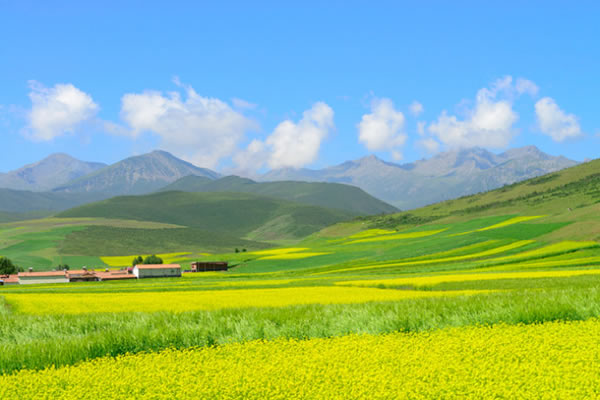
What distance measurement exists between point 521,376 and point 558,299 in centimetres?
1028

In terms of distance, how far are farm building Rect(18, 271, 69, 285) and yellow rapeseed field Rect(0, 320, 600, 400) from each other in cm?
14057

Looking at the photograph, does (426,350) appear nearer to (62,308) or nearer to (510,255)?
(62,308)

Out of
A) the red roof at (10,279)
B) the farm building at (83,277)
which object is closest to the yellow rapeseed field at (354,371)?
the farm building at (83,277)

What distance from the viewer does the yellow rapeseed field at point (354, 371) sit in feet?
37.0

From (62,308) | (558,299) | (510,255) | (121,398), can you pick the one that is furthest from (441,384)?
(510,255)

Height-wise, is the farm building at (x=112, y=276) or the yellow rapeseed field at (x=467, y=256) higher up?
the farm building at (x=112, y=276)

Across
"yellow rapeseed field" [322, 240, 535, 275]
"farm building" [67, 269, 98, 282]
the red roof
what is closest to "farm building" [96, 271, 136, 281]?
"farm building" [67, 269, 98, 282]

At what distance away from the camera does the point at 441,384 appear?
1152 cm

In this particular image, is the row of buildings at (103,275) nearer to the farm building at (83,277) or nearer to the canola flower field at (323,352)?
the farm building at (83,277)

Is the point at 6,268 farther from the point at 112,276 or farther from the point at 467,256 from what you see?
the point at 467,256

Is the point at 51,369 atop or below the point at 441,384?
atop

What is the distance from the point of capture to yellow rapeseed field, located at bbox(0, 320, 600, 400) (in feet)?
37.0

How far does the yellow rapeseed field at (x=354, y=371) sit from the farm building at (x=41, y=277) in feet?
461

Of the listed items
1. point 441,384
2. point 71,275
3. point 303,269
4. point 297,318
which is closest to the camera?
point 441,384
